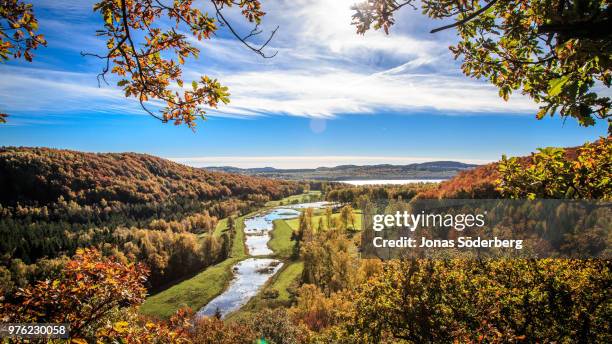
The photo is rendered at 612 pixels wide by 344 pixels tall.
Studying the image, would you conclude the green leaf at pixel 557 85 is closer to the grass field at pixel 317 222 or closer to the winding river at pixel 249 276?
the winding river at pixel 249 276

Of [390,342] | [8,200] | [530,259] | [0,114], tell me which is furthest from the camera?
[8,200]

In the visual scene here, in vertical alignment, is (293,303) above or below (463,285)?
below

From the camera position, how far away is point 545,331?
15016 mm

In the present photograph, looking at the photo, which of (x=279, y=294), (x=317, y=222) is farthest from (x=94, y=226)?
(x=279, y=294)

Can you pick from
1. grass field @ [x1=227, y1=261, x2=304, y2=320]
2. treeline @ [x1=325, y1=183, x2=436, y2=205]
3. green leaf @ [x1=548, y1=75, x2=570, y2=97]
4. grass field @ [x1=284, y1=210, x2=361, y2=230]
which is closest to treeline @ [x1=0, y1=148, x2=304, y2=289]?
grass field @ [x1=227, y1=261, x2=304, y2=320]

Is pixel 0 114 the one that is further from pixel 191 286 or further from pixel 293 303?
pixel 191 286

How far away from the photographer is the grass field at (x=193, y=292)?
2677 inches

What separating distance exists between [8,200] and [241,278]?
179 metres

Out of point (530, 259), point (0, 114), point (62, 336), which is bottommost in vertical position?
point (530, 259)

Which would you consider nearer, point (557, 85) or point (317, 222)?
point (557, 85)


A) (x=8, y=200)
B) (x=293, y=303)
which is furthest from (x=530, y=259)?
(x=8, y=200)

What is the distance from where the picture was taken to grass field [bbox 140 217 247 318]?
6800 cm

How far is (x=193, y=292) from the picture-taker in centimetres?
7569

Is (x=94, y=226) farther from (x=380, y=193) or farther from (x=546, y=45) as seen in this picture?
(x=546, y=45)
